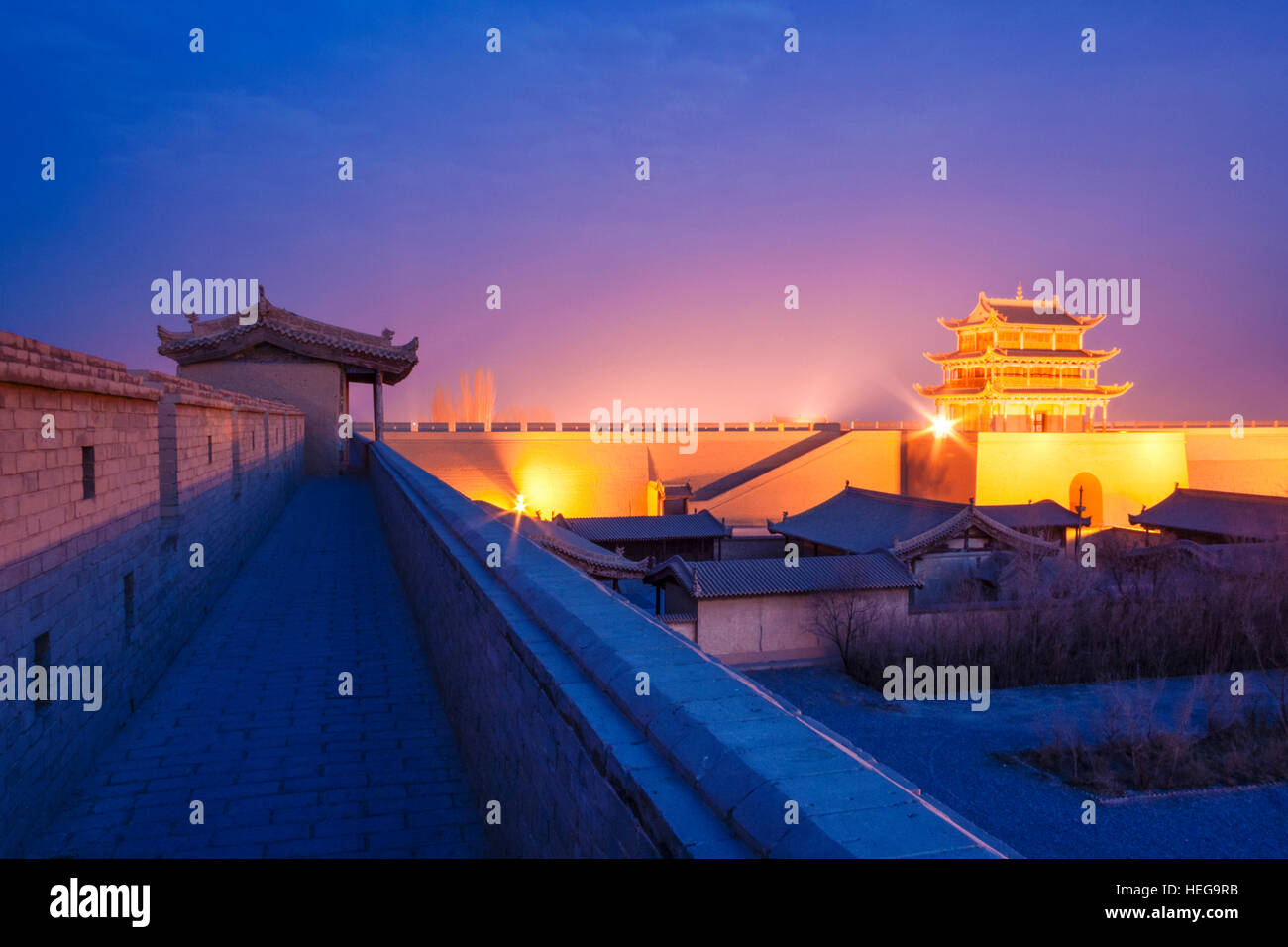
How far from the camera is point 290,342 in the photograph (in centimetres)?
1944

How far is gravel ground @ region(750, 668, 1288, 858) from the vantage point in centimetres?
1086

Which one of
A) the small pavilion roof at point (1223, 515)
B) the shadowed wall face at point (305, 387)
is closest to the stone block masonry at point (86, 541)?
the shadowed wall face at point (305, 387)

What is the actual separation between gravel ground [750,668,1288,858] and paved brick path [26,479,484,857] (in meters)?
8.78

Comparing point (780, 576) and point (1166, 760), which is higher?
point (780, 576)

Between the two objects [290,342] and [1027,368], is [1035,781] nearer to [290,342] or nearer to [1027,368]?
[290,342]

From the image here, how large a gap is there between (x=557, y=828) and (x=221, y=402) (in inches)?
296

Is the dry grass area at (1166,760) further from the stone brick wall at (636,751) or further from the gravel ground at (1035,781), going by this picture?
the stone brick wall at (636,751)

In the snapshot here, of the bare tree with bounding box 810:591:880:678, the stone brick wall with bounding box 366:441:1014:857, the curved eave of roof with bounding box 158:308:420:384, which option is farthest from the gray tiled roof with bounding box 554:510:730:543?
the stone brick wall with bounding box 366:441:1014:857

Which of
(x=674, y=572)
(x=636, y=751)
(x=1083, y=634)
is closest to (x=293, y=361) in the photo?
(x=674, y=572)

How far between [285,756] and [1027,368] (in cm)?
4130

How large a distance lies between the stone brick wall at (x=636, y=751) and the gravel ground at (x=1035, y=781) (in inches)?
376

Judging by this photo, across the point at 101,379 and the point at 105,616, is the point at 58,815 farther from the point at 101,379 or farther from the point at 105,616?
the point at 101,379

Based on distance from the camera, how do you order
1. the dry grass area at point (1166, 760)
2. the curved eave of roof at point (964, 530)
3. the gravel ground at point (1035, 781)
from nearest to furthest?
the gravel ground at point (1035, 781), the dry grass area at point (1166, 760), the curved eave of roof at point (964, 530)

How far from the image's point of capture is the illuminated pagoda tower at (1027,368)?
129 ft
